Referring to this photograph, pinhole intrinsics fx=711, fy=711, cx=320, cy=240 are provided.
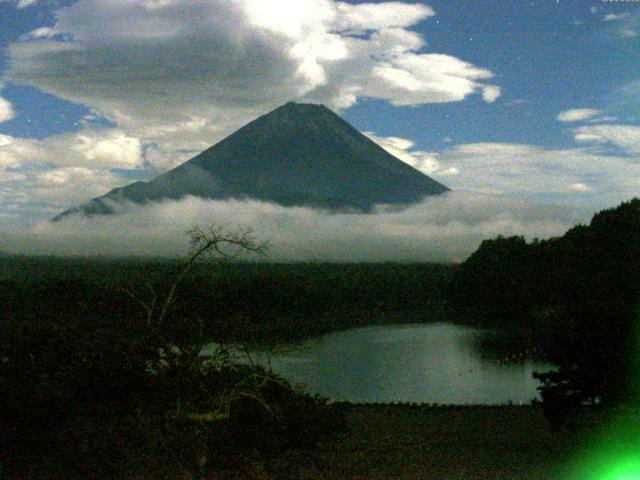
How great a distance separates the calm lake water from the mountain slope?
9987 centimetres

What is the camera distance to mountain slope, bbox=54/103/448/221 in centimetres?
13438

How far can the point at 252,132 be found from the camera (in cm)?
14575

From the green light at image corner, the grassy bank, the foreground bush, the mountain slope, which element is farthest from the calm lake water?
the mountain slope

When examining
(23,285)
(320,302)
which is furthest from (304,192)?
(23,285)

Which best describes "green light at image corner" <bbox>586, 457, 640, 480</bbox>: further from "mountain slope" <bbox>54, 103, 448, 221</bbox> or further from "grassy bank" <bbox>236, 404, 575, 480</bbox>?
"mountain slope" <bbox>54, 103, 448, 221</bbox>

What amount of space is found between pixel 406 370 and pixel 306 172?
380 ft

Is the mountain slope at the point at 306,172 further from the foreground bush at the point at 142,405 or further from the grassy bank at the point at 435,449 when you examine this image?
the foreground bush at the point at 142,405

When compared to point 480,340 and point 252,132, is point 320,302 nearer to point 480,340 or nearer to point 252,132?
point 480,340

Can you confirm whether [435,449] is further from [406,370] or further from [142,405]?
[406,370]

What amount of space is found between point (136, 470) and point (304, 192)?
130 m

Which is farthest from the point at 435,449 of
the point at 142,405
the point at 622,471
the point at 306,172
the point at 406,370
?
the point at 306,172

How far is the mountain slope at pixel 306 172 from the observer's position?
13438 cm

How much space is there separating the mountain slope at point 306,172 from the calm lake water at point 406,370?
99.9m

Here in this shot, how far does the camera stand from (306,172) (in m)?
138
